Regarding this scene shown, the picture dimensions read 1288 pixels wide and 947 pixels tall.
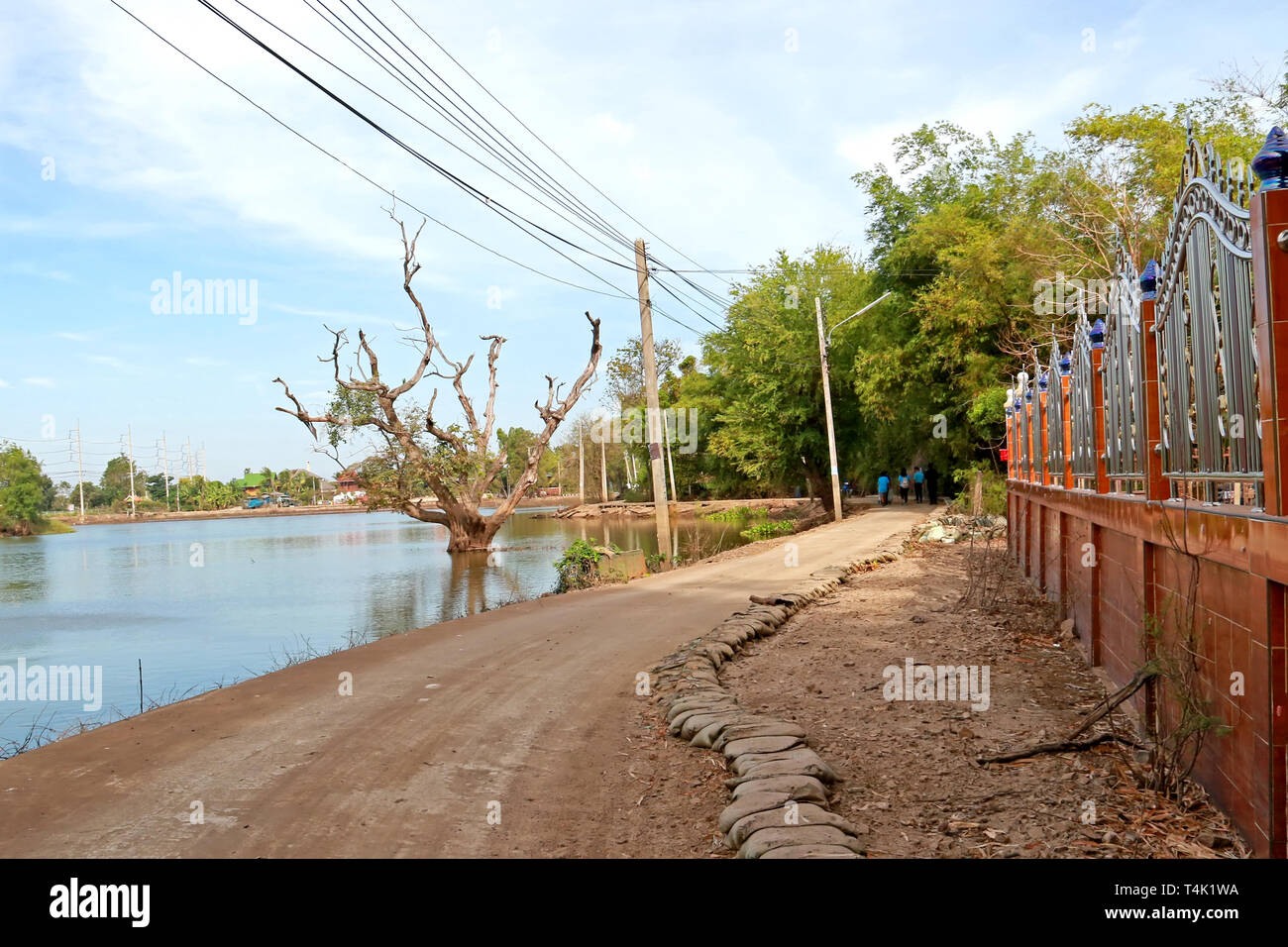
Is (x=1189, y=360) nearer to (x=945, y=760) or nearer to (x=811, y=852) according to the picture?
(x=945, y=760)

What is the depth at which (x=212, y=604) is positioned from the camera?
23.6 metres

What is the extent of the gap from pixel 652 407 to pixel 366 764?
1583cm

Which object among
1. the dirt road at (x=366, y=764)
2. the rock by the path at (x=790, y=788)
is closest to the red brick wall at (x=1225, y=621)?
the rock by the path at (x=790, y=788)

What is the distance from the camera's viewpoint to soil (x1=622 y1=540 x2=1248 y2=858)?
418cm

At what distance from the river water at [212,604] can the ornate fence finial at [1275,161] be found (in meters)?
10.5

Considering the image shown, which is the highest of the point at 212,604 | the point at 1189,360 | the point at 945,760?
→ the point at 1189,360

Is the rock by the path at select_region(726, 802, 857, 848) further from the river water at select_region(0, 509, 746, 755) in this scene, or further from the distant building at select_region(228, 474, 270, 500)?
the distant building at select_region(228, 474, 270, 500)

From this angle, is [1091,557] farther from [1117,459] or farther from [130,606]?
[130,606]

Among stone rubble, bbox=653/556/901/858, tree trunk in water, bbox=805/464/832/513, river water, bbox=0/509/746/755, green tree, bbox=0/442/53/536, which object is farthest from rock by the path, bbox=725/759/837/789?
green tree, bbox=0/442/53/536

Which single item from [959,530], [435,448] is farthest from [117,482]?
[959,530]

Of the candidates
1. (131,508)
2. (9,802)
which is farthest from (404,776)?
(131,508)

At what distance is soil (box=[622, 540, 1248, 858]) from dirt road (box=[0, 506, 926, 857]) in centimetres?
55

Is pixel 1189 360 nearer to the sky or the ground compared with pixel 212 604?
nearer to the sky

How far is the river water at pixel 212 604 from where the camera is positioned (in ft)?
44.5
